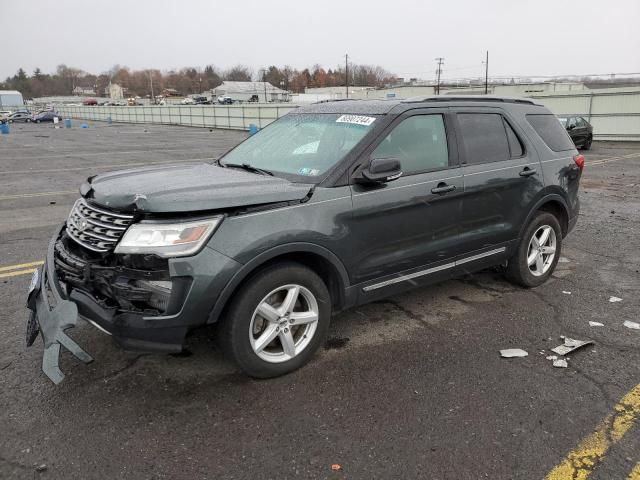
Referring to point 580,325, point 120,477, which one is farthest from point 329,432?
point 580,325

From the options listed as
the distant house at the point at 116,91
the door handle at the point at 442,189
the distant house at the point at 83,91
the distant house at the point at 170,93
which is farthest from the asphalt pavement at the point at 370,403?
the distant house at the point at 83,91

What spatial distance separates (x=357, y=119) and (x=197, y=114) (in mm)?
44227

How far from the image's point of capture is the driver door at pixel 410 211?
367cm

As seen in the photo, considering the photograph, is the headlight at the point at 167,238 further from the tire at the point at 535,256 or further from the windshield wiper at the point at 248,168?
the tire at the point at 535,256

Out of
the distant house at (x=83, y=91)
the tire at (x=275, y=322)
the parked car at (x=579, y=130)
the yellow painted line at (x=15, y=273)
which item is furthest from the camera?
the distant house at (x=83, y=91)

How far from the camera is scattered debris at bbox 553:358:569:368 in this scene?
3.64 metres

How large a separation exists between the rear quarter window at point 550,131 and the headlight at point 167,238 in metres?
3.60

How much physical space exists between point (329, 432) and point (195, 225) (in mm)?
1393

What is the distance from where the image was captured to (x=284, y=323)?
3.39 meters

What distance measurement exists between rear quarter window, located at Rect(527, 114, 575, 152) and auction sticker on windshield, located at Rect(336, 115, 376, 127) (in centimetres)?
202

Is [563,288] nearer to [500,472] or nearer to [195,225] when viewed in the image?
[500,472]

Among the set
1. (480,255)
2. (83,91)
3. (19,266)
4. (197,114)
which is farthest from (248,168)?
(83,91)

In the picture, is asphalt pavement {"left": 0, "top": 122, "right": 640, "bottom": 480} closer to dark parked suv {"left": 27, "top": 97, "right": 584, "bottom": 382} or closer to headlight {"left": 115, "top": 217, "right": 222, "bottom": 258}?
dark parked suv {"left": 27, "top": 97, "right": 584, "bottom": 382}

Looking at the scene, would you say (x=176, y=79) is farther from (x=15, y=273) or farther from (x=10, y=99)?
(x=15, y=273)
